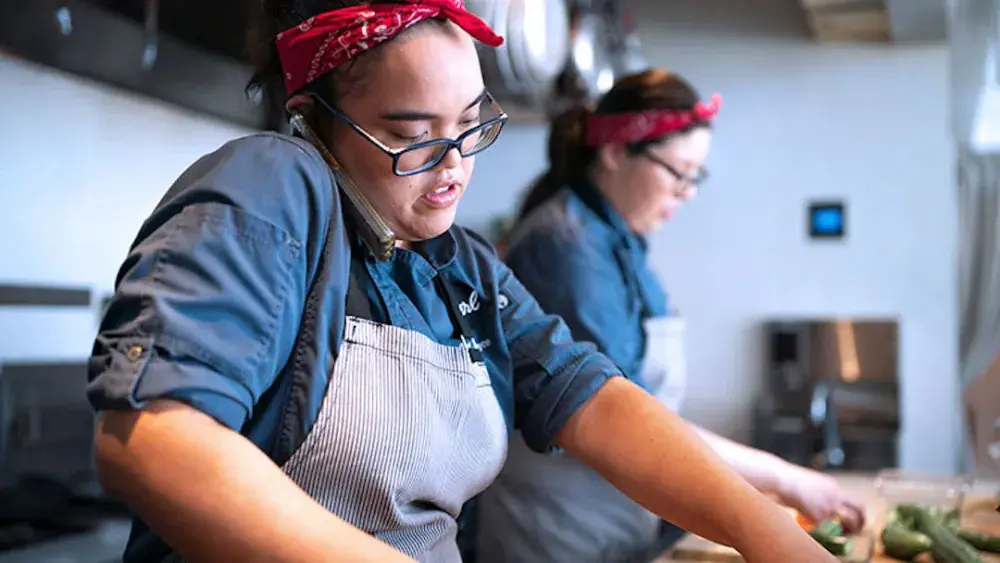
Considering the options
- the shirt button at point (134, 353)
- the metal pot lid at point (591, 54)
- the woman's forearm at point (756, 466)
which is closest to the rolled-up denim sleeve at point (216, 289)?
the shirt button at point (134, 353)

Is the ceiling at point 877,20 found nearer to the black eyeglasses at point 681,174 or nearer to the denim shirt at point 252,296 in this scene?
the black eyeglasses at point 681,174

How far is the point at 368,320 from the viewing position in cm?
69

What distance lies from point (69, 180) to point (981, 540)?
54.0 inches

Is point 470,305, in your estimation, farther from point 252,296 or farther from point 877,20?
point 877,20

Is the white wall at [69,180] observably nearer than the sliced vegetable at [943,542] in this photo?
No

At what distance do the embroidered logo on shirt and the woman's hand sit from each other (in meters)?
0.59

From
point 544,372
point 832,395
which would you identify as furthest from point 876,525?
point 832,395

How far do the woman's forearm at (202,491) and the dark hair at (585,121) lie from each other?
3.71ft

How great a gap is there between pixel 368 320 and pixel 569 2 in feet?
6.60

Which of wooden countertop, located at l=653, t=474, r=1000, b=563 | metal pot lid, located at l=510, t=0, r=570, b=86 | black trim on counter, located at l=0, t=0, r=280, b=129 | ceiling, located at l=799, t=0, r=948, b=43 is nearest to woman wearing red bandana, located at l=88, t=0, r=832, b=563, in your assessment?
wooden countertop, located at l=653, t=474, r=1000, b=563

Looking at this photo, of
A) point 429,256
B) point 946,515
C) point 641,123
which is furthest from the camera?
point 641,123

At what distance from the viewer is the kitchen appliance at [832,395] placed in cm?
296

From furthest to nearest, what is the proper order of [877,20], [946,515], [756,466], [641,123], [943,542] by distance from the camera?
[877,20] → [641,123] → [756,466] → [946,515] → [943,542]

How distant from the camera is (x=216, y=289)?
52cm
